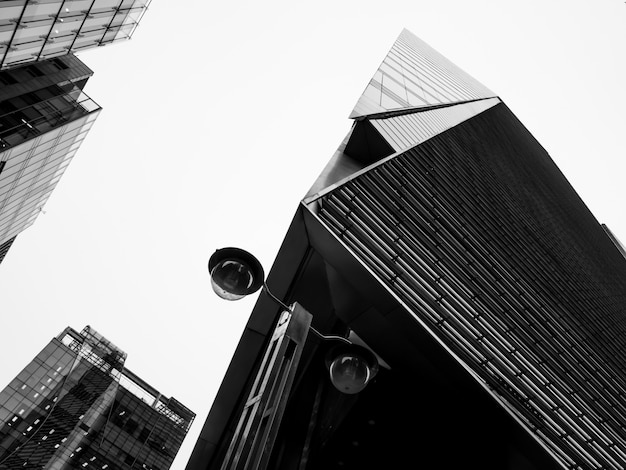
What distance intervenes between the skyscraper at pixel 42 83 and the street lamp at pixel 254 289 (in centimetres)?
1650

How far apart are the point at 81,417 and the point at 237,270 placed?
5738cm

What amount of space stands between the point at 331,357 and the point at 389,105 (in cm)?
1217

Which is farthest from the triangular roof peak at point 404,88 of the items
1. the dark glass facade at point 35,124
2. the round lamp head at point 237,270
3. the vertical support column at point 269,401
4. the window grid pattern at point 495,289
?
the dark glass facade at point 35,124

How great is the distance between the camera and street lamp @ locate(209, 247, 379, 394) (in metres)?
4.34

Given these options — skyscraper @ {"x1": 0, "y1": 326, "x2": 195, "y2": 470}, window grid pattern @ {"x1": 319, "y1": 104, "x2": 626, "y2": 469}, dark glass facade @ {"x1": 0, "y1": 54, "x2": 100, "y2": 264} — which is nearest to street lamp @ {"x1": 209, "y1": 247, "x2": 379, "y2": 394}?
window grid pattern @ {"x1": 319, "y1": 104, "x2": 626, "y2": 469}

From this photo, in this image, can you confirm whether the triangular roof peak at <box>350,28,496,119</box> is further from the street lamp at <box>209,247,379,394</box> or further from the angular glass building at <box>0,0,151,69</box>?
the angular glass building at <box>0,0,151,69</box>

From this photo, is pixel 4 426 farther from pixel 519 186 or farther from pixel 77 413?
pixel 519 186

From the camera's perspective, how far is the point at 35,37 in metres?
18.9

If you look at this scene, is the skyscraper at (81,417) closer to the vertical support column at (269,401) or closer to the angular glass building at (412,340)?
the angular glass building at (412,340)

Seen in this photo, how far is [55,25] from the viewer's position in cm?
1972

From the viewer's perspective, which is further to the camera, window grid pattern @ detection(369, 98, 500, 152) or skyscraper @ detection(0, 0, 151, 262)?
skyscraper @ detection(0, 0, 151, 262)

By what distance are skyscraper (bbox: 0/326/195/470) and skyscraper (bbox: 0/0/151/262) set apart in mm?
23404

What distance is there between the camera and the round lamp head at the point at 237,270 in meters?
4.41

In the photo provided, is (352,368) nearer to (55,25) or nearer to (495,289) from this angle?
(495,289)
